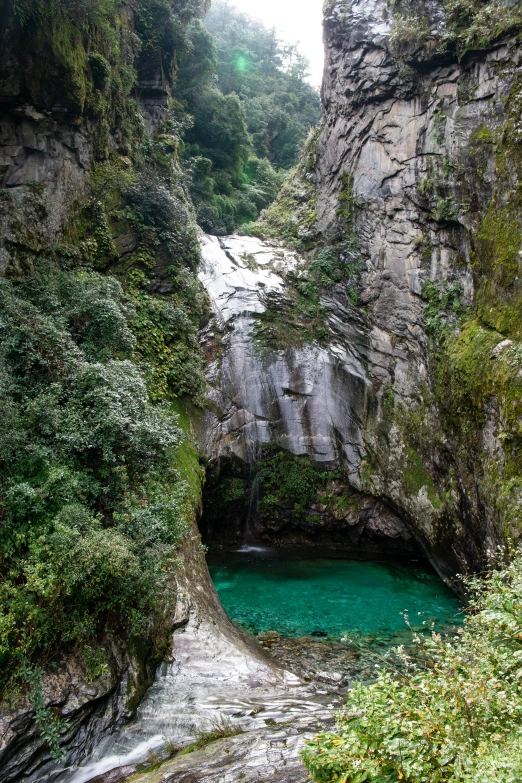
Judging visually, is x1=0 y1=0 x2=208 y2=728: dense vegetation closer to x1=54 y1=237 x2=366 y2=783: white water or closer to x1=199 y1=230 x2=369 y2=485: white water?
x1=54 y1=237 x2=366 y2=783: white water

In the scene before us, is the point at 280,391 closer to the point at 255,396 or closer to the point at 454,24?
the point at 255,396

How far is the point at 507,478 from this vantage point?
873 cm

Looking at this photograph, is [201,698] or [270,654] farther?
[270,654]

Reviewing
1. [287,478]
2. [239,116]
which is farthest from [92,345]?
[239,116]

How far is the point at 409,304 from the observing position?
1319 centimetres

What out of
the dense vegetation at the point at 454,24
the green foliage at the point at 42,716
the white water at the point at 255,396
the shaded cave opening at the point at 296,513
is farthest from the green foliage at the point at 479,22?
Result: the green foliage at the point at 42,716

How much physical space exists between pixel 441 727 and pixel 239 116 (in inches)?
928

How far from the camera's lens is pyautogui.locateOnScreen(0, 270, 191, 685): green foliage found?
5113 millimetres

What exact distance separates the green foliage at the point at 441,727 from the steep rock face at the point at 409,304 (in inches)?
216

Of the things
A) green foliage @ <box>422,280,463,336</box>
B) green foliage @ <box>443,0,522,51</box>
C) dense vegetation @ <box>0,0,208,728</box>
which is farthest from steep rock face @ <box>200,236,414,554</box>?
green foliage @ <box>443,0,522,51</box>

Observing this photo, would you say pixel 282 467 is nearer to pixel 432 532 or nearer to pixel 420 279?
pixel 432 532

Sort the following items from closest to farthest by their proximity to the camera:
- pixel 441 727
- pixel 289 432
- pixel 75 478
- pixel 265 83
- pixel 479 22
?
pixel 441 727, pixel 75 478, pixel 479 22, pixel 289 432, pixel 265 83

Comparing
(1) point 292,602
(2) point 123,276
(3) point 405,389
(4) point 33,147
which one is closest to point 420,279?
(3) point 405,389

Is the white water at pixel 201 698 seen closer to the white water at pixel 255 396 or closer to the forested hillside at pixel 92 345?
the white water at pixel 255 396
